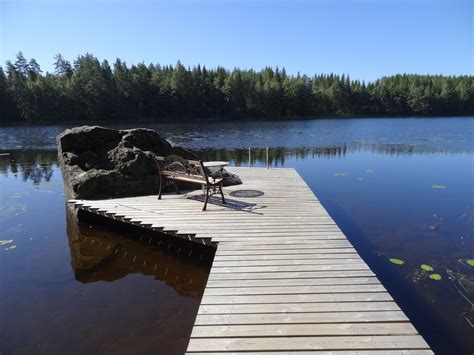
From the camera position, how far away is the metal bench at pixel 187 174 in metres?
7.27

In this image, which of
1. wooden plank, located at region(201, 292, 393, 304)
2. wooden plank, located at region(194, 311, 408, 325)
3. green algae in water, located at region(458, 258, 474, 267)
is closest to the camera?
wooden plank, located at region(194, 311, 408, 325)

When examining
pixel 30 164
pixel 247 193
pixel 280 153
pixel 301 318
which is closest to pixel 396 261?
pixel 301 318

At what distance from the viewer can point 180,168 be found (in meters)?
8.27

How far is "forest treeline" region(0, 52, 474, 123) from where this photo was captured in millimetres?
62281

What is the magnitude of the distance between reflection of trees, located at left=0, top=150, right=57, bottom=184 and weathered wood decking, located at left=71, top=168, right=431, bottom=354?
10.4 metres

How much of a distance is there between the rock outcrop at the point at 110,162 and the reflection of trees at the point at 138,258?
121 cm

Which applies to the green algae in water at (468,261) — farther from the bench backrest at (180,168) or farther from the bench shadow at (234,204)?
the bench backrest at (180,168)

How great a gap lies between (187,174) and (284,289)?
441 cm

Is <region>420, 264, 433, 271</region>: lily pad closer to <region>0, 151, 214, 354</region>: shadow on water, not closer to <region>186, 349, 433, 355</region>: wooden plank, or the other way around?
<region>186, 349, 433, 355</region>: wooden plank

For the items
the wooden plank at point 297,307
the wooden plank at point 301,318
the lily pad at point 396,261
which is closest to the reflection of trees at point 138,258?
the wooden plank at point 297,307

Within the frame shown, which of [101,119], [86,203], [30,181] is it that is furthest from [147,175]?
[101,119]

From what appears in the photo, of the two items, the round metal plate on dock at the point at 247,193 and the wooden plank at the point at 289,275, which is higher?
the round metal plate on dock at the point at 247,193

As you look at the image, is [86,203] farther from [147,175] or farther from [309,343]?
[309,343]

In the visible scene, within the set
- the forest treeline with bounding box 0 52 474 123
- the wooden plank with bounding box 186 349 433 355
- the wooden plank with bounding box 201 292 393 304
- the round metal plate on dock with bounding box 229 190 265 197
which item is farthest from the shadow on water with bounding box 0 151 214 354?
the forest treeline with bounding box 0 52 474 123
